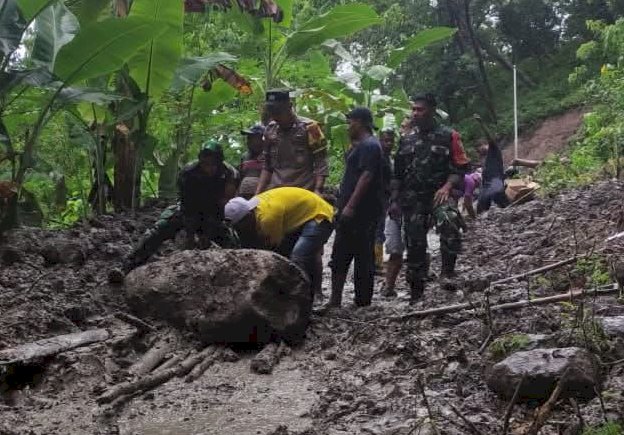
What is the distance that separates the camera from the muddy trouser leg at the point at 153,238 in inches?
227

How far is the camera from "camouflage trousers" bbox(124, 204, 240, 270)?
5.75m

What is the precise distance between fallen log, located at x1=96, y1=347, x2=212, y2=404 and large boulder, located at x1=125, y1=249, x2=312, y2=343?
0.98 ft

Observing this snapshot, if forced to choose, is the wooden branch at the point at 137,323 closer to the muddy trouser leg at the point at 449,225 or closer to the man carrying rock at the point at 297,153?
the man carrying rock at the point at 297,153

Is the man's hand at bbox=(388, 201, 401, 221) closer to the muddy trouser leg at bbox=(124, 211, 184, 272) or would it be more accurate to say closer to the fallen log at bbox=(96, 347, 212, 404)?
the muddy trouser leg at bbox=(124, 211, 184, 272)

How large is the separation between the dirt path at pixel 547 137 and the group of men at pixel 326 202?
802 inches

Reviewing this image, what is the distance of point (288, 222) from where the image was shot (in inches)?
215

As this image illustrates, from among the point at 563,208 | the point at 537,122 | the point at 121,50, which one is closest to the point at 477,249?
the point at 563,208

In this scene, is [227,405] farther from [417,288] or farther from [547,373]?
[417,288]

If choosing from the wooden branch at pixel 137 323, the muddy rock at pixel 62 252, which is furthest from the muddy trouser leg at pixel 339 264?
the muddy rock at pixel 62 252

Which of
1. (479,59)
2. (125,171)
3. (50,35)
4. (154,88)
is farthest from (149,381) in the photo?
(479,59)

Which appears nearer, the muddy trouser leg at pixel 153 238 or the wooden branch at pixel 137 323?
the wooden branch at pixel 137 323

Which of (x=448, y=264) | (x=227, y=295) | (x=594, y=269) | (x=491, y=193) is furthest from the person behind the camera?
(x=491, y=193)

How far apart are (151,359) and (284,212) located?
1527 mm

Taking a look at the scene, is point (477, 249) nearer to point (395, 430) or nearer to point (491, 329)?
point (491, 329)
